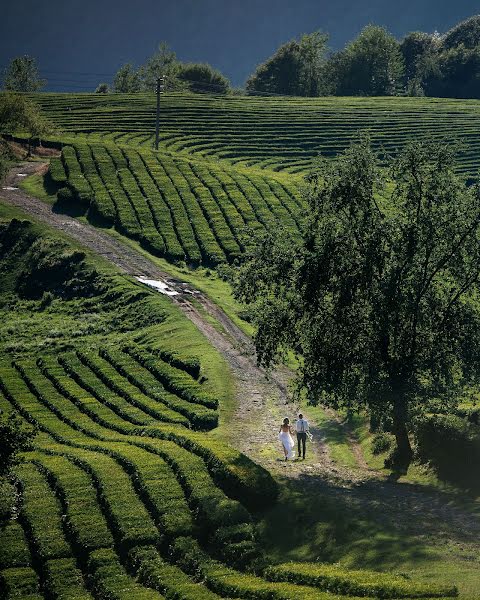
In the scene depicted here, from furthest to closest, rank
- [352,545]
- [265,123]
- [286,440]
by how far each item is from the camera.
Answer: [265,123] → [286,440] → [352,545]

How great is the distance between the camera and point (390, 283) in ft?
129

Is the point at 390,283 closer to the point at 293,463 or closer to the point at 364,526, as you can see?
the point at 293,463

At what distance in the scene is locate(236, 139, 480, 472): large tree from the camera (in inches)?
1556

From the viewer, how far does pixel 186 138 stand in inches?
5020

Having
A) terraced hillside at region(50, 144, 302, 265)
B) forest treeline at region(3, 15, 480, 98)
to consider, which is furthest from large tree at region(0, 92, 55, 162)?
forest treeline at region(3, 15, 480, 98)

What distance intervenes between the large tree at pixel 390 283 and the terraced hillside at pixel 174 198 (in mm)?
39726

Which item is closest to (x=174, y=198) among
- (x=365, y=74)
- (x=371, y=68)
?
(x=365, y=74)

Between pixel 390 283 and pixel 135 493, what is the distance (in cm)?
1405

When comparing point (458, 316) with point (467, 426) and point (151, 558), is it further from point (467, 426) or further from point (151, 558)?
point (151, 558)

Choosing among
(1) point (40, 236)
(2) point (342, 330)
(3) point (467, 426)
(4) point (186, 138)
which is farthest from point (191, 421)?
(4) point (186, 138)

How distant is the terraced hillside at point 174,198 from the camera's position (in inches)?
3322

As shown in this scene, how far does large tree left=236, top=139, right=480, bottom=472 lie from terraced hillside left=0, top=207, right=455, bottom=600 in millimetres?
6875

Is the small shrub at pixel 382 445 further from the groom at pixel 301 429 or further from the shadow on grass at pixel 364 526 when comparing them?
the shadow on grass at pixel 364 526

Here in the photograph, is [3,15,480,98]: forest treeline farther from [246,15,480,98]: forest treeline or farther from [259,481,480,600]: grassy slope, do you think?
[259,481,480,600]: grassy slope
